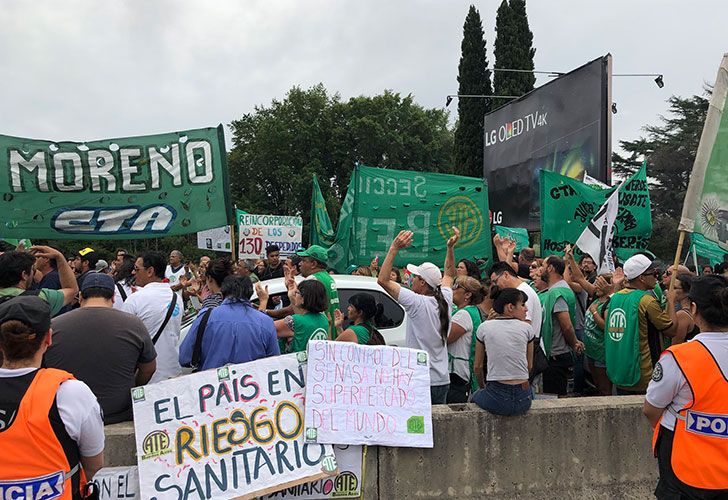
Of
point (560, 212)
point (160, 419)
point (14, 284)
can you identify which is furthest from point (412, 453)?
point (560, 212)

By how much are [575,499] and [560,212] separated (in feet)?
15.6

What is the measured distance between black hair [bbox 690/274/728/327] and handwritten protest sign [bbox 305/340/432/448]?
186cm

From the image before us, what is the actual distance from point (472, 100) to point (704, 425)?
31982mm

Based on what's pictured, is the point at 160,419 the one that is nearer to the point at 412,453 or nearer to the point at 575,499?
the point at 412,453

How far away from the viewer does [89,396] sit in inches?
109

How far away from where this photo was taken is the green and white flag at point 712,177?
4.76 metres

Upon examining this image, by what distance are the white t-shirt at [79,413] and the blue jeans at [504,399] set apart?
2611 mm

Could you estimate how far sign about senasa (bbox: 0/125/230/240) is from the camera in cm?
593

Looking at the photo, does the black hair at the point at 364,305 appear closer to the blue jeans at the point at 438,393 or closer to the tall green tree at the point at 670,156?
the blue jeans at the point at 438,393

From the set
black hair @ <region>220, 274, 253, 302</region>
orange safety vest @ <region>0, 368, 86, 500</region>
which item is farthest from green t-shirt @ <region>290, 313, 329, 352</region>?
orange safety vest @ <region>0, 368, 86, 500</region>

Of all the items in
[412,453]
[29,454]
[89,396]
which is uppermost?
[89,396]

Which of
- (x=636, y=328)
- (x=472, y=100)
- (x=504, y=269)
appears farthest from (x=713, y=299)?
(x=472, y=100)

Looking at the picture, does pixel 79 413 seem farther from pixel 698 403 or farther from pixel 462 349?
pixel 462 349

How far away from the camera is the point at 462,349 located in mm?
5449
